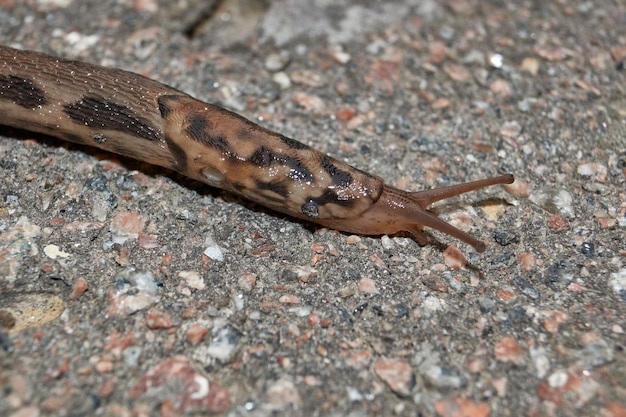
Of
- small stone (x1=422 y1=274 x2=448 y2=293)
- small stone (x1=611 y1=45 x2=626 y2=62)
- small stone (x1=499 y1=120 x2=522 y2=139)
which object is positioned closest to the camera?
small stone (x1=422 y1=274 x2=448 y2=293)

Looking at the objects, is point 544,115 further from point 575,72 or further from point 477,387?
point 477,387

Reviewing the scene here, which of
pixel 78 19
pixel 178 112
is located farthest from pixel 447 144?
pixel 78 19

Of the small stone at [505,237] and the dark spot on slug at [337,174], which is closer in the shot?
the dark spot on slug at [337,174]

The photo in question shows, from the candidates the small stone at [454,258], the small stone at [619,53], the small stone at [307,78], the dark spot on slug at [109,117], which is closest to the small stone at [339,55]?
the small stone at [307,78]

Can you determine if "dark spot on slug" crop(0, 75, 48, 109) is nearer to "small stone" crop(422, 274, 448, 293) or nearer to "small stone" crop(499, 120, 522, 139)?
"small stone" crop(422, 274, 448, 293)

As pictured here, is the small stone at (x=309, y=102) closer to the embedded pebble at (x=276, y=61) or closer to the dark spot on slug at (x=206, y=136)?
the embedded pebble at (x=276, y=61)

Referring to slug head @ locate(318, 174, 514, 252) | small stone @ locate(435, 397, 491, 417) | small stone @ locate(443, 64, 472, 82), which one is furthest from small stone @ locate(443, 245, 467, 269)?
small stone @ locate(443, 64, 472, 82)

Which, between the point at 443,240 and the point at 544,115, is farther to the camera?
the point at 544,115
